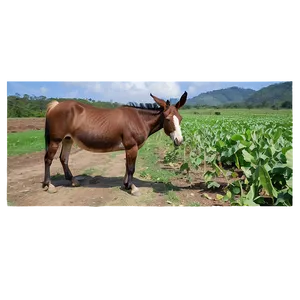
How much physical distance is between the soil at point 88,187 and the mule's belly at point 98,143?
8 cm

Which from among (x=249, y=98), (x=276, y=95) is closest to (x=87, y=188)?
(x=249, y=98)

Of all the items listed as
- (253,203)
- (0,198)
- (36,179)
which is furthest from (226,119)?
(0,198)

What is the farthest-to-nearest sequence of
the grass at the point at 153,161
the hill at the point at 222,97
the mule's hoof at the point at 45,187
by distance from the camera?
the grass at the point at 153,161 < the mule's hoof at the point at 45,187 < the hill at the point at 222,97

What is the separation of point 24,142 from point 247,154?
2613mm

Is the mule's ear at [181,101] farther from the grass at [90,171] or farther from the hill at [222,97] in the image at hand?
the grass at [90,171]

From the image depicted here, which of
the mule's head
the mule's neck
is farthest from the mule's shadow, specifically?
the mule's neck

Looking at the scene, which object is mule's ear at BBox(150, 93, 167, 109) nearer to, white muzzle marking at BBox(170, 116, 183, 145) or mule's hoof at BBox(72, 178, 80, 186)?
white muzzle marking at BBox(170, 116, 183, 145)

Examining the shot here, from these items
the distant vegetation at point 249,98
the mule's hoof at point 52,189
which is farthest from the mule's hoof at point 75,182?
the distant vegetation at point 249,98

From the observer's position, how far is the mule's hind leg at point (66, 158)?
3.49 metres

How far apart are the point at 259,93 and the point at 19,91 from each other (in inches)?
108

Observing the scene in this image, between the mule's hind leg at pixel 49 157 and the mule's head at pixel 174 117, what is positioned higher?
the mule's head at pixel 174 117

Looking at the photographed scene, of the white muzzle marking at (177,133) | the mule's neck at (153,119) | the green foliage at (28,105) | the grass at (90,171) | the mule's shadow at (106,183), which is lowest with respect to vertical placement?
the mule's shadow at (106,183)

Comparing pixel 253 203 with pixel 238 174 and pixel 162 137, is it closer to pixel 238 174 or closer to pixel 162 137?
pixel 238 174

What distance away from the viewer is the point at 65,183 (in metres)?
3.49
